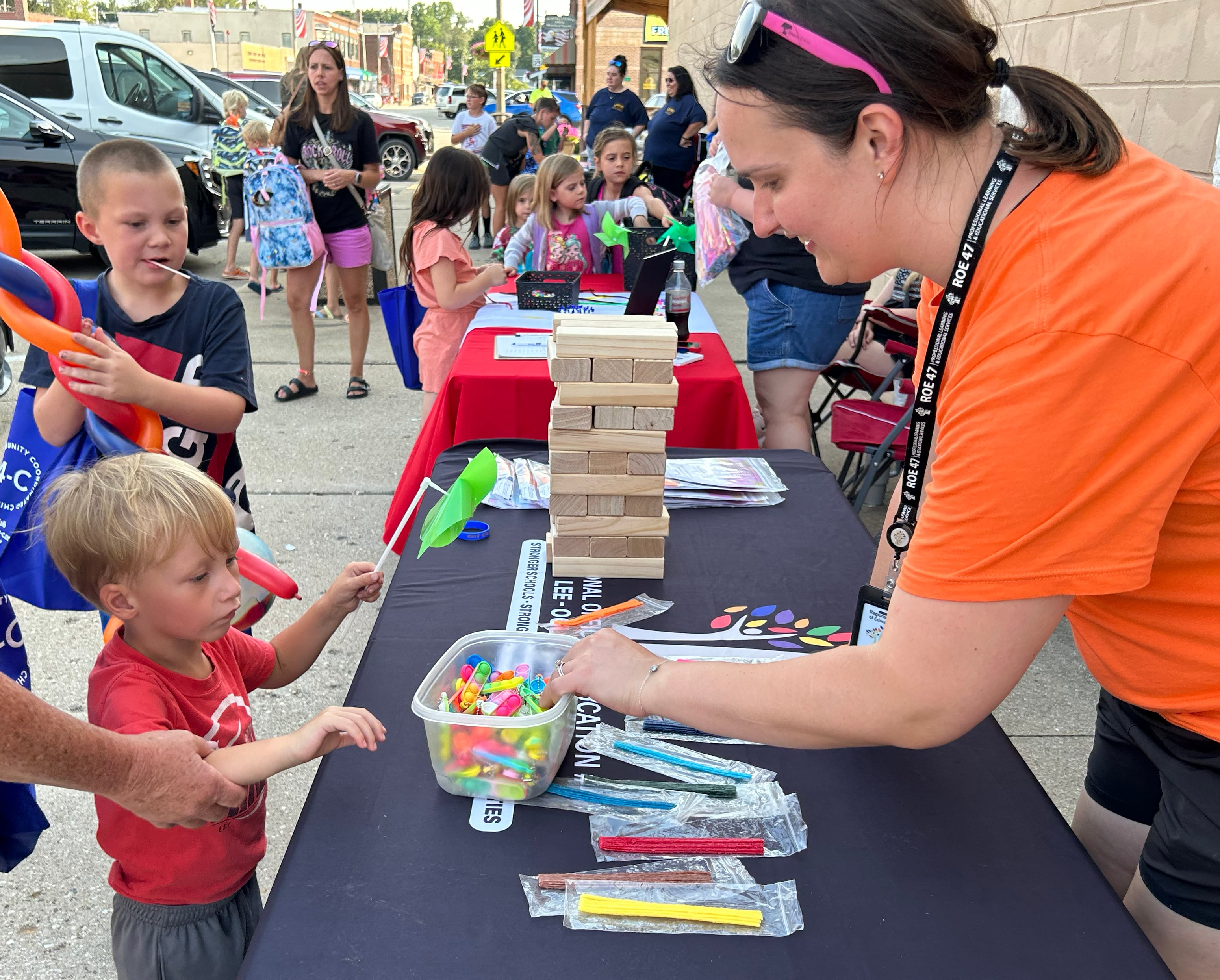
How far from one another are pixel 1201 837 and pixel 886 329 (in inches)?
131

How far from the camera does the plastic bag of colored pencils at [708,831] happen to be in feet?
3.71

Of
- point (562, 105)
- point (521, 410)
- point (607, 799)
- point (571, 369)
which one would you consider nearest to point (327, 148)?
point (521, 410)

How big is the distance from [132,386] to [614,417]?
1001 mm

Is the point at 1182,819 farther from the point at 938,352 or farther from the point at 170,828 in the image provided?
the point at 170,828

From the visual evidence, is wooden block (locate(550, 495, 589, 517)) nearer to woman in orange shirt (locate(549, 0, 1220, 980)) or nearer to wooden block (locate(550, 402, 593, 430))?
wooden block (locate(550, 402, 593, 430))

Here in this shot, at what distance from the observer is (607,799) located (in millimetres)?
1222

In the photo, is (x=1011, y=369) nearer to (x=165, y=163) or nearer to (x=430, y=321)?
(x=165, y=163)

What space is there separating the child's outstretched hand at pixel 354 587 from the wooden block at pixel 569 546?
0.33 m

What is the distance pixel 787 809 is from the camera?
47.7 inches

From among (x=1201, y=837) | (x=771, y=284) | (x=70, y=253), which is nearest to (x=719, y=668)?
(x=1201, y=837)

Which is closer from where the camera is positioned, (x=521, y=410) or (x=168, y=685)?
(x=168, y=685)

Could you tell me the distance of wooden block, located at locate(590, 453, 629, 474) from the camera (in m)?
1.79

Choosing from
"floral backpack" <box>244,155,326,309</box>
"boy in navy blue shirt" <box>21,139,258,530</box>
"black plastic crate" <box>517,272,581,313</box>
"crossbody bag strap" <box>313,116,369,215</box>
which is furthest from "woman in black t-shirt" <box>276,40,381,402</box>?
"boy in navy blue shirt" <box>21,139,258,530</box>

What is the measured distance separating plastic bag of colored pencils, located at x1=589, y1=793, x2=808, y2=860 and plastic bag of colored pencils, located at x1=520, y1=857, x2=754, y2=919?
0.01m
